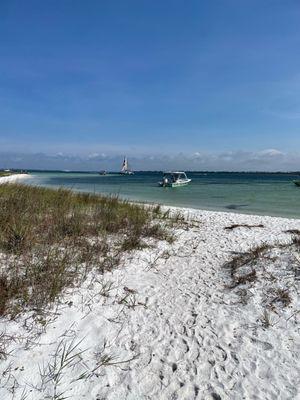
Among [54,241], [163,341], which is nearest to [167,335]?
[163,341]

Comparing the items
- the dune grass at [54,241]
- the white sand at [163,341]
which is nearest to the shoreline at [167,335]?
the white sand at [163,341]

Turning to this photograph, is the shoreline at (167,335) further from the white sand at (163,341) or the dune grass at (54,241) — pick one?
the dune grass at (54,241)

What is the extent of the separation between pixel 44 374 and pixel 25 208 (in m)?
5.24

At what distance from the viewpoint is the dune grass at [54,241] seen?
443 centimetres

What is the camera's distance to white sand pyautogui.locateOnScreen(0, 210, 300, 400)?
3.13 meters

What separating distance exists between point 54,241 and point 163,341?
3.36m

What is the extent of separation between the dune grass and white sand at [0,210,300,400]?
12.9 inches

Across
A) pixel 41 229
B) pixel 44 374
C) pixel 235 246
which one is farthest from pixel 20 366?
pixel 235 246

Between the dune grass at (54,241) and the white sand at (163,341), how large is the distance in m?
0.33

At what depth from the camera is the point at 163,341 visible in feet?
12.8

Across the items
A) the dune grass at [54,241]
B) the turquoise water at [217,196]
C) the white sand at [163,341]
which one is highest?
the dune grass at [54,241]

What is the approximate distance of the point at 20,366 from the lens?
325 cm

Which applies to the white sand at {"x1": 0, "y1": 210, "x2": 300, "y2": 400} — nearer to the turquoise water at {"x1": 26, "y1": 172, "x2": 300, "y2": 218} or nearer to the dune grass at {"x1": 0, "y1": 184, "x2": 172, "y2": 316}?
the dune grass at {"x1": 0, "y1": 184, "x2": 172, "y2": 316}

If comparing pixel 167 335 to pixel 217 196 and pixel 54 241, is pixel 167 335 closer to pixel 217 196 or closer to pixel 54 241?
pixel 54 241
